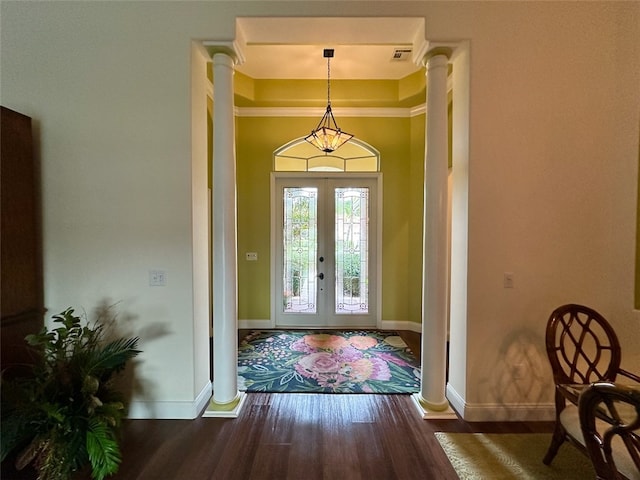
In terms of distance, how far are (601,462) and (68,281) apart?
3.52m

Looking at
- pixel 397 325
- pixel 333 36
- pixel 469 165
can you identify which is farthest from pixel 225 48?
pixel 397 325

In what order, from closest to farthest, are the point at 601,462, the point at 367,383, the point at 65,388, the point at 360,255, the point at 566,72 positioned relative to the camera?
the point at 601,462 → the point at 65,388 → the point at 566,72 → the point at 367,383 → the point at 360,255

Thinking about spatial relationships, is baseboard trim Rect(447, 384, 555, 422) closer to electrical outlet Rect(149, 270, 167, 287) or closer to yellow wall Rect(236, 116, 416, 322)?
yellow wall Rect(236, 116, 416, 322)

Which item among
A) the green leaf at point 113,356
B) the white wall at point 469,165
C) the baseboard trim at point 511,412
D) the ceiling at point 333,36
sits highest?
the ceiling at point 333,36

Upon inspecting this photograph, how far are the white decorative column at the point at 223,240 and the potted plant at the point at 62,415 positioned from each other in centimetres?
76

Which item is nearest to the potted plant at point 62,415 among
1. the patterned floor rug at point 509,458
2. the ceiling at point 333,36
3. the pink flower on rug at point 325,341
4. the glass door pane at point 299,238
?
the patterned floor rug at point 509,458

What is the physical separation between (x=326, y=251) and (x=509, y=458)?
10.2ft

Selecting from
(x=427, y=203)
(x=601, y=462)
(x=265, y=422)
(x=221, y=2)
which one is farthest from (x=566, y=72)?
(x=265, y=422)

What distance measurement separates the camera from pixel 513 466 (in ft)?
6.21

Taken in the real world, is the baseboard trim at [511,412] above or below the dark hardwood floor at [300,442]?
above

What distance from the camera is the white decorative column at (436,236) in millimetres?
2414

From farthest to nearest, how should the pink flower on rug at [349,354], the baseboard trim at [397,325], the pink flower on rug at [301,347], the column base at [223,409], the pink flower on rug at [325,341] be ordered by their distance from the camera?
the baseboard trim at [397,325], the pink flower on rug at [325,341], the pink flower on rug at [301,347], the pink flower on rug at [349,354], the column base at [223,409]

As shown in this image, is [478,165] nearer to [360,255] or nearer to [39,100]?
[360,255]

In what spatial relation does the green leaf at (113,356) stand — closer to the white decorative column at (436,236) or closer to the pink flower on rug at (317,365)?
the pink flower on rug at (317,365)
